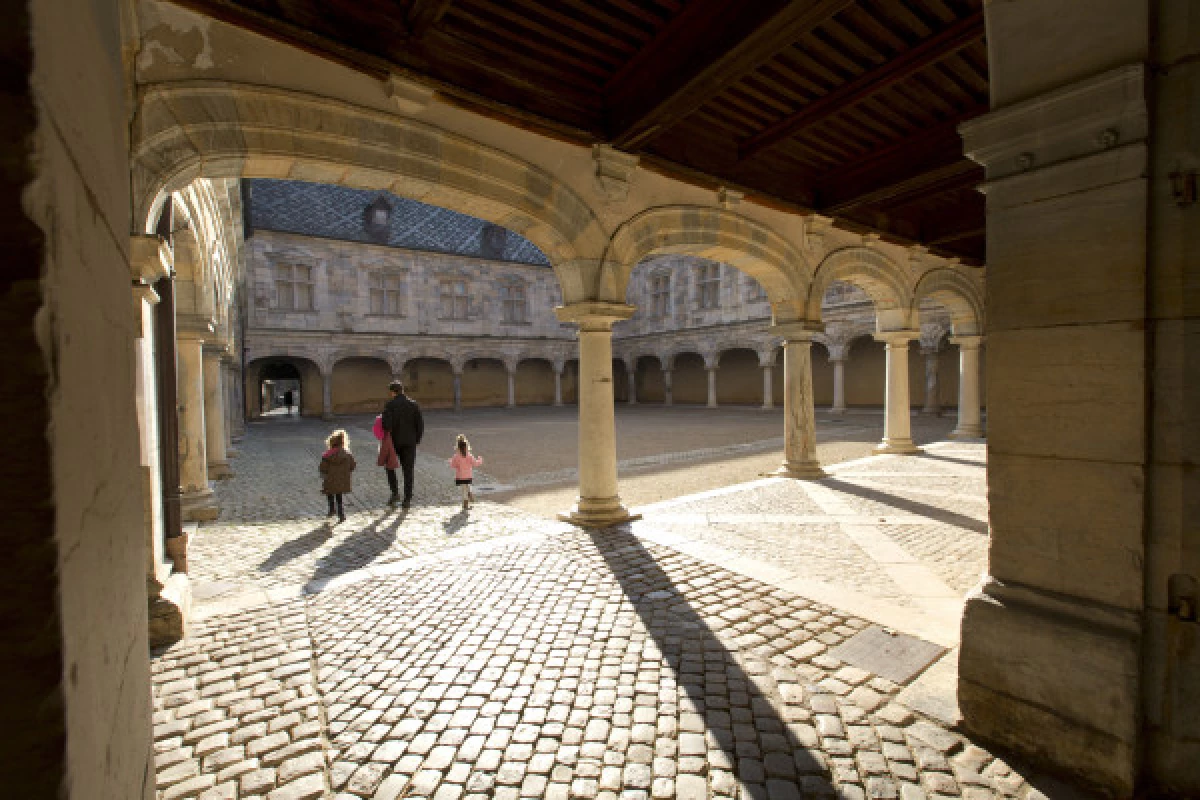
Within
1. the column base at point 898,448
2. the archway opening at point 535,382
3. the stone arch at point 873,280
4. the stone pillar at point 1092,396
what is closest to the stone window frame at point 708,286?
the archway opening at point 535,382

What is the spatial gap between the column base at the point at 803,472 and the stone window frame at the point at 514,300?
1879 centimetres

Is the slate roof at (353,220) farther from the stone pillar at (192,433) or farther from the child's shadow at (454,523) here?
the child's shadow at (454,523)

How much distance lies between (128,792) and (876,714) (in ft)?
8.22

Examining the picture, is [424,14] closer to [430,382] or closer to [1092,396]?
[1092,396]

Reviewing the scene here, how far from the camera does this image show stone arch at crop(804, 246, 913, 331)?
7160 mm

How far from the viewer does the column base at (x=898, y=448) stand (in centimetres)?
901

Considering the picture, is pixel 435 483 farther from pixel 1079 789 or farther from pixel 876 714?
pixel 1079 789

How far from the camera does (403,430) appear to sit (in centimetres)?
618

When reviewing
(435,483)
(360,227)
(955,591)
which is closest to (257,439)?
(435,483)

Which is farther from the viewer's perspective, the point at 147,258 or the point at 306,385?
the point at 306,385

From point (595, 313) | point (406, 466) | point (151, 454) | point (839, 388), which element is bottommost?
point (406, 466)

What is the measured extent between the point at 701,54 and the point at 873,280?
601 centimetres

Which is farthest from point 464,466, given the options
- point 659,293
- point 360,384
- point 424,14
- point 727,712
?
point 659,293

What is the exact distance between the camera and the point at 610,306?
16.3 ft
